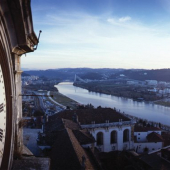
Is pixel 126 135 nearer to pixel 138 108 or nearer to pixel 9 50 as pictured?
pixel 9 50

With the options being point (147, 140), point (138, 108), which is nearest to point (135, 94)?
point (138, 108)

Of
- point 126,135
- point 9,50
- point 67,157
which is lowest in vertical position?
point 126,135

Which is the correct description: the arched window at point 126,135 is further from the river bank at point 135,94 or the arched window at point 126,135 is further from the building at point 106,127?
the river bank at point 135,94

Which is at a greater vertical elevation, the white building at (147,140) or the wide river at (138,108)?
the white building at (147,140)

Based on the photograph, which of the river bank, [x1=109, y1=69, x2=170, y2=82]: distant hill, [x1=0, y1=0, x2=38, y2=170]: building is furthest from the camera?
[x1=109, y1=69, x2=170, y2=82]: distant hill

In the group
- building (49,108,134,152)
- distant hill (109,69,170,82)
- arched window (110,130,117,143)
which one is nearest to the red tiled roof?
building (49,108,134,152)


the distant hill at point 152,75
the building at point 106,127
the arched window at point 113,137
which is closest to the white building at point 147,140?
the building at point 106,127

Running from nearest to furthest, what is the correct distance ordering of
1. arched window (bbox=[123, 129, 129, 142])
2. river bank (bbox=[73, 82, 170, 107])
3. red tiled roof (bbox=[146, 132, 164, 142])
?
arched window (bbox=[123, 129, 129, 142]) < red tiled roof (bbox=[146, 132, 164, 142]) < river bank (bbox=[73, 82, 170, 107])

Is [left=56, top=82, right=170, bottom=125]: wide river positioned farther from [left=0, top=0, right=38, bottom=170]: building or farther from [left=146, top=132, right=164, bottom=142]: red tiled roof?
[left=0, top=0, right=38, bottom=170]: building
